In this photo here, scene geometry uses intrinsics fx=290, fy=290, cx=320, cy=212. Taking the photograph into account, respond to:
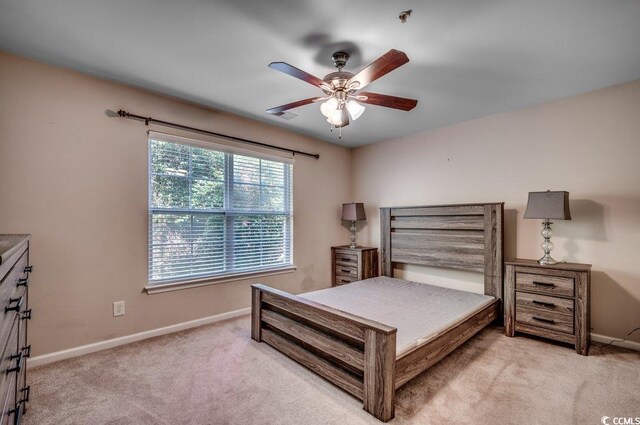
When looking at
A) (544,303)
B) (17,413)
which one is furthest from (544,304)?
(17,413)

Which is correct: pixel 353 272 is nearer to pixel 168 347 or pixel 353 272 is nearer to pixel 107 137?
pixel 168 347

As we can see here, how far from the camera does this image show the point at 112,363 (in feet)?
7.52

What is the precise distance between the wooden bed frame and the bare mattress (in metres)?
0.07

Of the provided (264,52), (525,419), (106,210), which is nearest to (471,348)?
(525,419)

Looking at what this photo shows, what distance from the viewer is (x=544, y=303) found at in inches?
105

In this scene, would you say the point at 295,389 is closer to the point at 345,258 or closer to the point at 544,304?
the point at 544,304

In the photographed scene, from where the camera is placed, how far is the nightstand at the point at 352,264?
421cm

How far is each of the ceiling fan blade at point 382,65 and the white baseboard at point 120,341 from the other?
278 centimetres

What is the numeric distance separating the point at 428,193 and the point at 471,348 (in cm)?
202

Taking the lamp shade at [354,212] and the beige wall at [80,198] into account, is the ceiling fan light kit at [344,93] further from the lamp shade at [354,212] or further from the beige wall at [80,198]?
the lamp shade at [354,212]

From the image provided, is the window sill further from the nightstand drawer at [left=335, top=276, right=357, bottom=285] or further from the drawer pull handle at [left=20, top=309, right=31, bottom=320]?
the drawer pull handle at [left=20, top=309, right=31, bottom=320]

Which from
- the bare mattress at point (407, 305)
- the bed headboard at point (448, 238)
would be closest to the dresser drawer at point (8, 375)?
the bare mattress at point (407, 305)

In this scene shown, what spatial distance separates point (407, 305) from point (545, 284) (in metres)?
1.28

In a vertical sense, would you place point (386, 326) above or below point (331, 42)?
below
